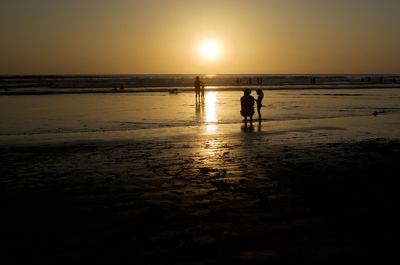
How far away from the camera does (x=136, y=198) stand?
26.8 feet

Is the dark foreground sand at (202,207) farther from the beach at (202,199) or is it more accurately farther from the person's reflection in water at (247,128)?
the person's reflection in water at (247,128)

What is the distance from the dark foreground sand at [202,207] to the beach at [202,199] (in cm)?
2

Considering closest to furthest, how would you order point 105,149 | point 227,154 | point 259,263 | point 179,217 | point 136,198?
1. point 259,263
2. point 179,217
3. point 136,198
4. point 227,154
5. point 105,149

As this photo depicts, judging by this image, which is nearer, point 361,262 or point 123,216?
point 361,262

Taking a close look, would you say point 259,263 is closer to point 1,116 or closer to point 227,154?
point 227,154

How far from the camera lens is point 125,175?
10297 mm

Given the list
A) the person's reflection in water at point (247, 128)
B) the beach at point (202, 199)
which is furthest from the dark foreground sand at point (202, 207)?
the person's reflection in water at point (247, 128)

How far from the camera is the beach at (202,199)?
562 cm

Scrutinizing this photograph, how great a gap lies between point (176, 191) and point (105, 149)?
253 inches

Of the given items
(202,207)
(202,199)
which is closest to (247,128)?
(202,199)

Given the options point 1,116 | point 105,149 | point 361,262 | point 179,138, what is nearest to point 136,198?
point 361,262

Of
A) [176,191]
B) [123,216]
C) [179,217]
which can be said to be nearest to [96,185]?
[176,191]

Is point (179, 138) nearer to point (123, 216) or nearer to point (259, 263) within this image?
point (123, 216)

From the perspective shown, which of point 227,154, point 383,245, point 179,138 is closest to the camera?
point 383,245
